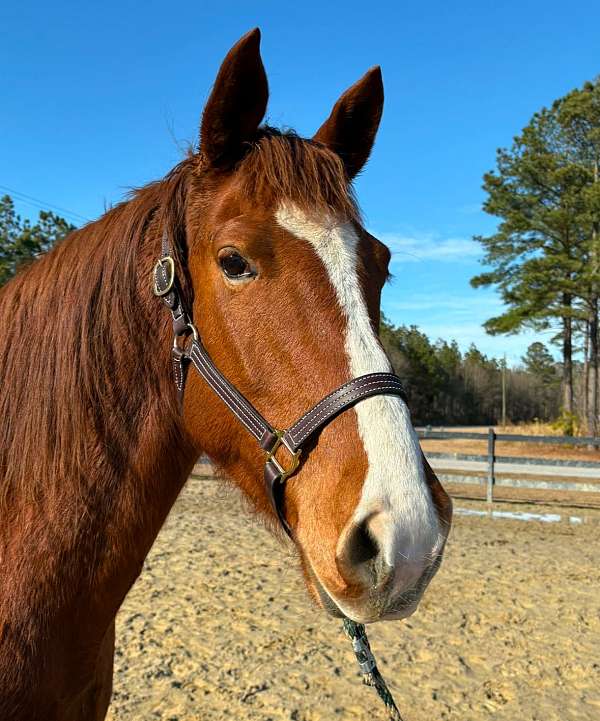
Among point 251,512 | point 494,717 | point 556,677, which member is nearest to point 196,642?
point 494,717

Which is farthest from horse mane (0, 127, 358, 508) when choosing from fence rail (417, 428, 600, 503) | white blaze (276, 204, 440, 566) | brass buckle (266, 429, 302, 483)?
fence rail (417, 428, 600, 503)

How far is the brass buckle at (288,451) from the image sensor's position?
4.81 ft

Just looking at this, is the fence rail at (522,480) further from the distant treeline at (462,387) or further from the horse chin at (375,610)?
the distant treeline at (462,387)

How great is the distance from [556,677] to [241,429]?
4601mm

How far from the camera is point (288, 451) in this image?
1.49 m

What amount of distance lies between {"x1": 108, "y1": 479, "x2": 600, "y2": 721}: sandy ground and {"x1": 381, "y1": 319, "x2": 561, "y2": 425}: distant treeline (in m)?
38.7

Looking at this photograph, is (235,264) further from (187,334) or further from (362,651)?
(362,651)

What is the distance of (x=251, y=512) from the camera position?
182 centimetres

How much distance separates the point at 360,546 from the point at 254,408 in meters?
0.48

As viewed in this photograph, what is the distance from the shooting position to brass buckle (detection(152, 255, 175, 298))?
1729 mm

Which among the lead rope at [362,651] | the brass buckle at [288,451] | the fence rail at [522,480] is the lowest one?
the fence rail at [522,480]

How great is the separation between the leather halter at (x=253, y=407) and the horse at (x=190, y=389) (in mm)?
23

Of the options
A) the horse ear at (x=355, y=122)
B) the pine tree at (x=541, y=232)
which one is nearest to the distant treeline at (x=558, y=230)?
the pine tree at (x=541, y=232)

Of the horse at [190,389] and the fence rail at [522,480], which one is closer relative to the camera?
the horse at [190,389]
